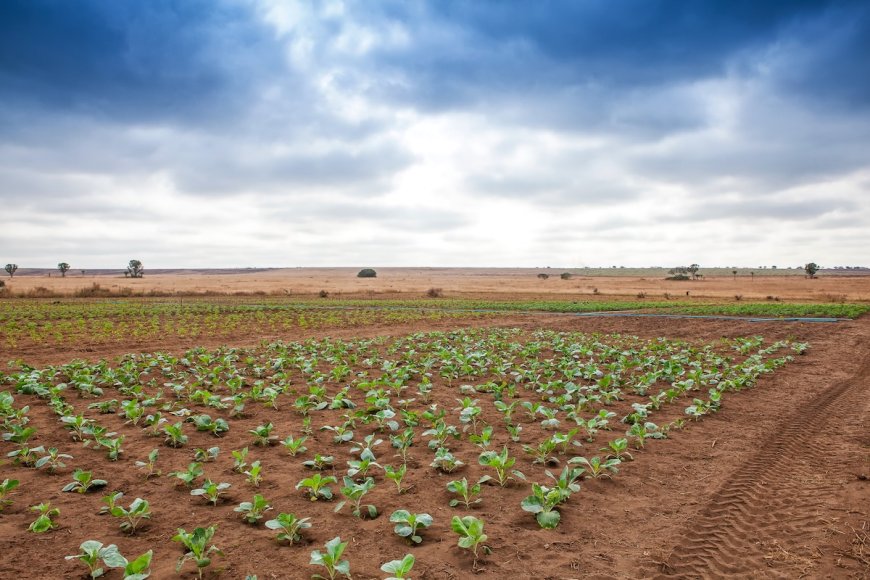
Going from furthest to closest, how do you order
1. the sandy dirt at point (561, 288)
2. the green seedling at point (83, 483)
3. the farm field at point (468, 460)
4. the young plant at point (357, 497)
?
the sandy dirt at point (561, 288)
the green seedling at point (83, 483)
the young plant at point (357, 497)
the farm field at point (468, 460)

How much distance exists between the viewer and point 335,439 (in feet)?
27.7

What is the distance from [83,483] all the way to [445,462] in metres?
4.69

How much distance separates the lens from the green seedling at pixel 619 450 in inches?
299

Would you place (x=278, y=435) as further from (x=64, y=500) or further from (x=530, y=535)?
(x=530, y=535)

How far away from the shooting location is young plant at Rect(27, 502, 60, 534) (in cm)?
534

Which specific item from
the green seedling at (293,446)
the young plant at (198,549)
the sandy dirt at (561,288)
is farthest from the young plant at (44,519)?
the sandy dirt at (561,288)

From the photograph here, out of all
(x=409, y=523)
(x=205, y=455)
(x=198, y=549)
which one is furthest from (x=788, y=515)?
(x=205, y=455)

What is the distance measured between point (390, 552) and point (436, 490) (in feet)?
5.17

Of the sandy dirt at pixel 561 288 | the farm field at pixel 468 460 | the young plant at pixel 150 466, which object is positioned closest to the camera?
the farm field at pixel 468 460

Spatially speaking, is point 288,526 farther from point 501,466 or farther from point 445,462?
point 501,466

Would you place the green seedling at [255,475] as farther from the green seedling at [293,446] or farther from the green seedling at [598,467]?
the green seedling at [598,467]

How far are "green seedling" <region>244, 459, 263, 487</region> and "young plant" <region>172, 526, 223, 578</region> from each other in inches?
59.9

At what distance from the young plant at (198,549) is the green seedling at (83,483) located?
7.40ft

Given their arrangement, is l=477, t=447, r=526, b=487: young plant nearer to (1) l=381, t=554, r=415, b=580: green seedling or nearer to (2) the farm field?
(2) the farm field
